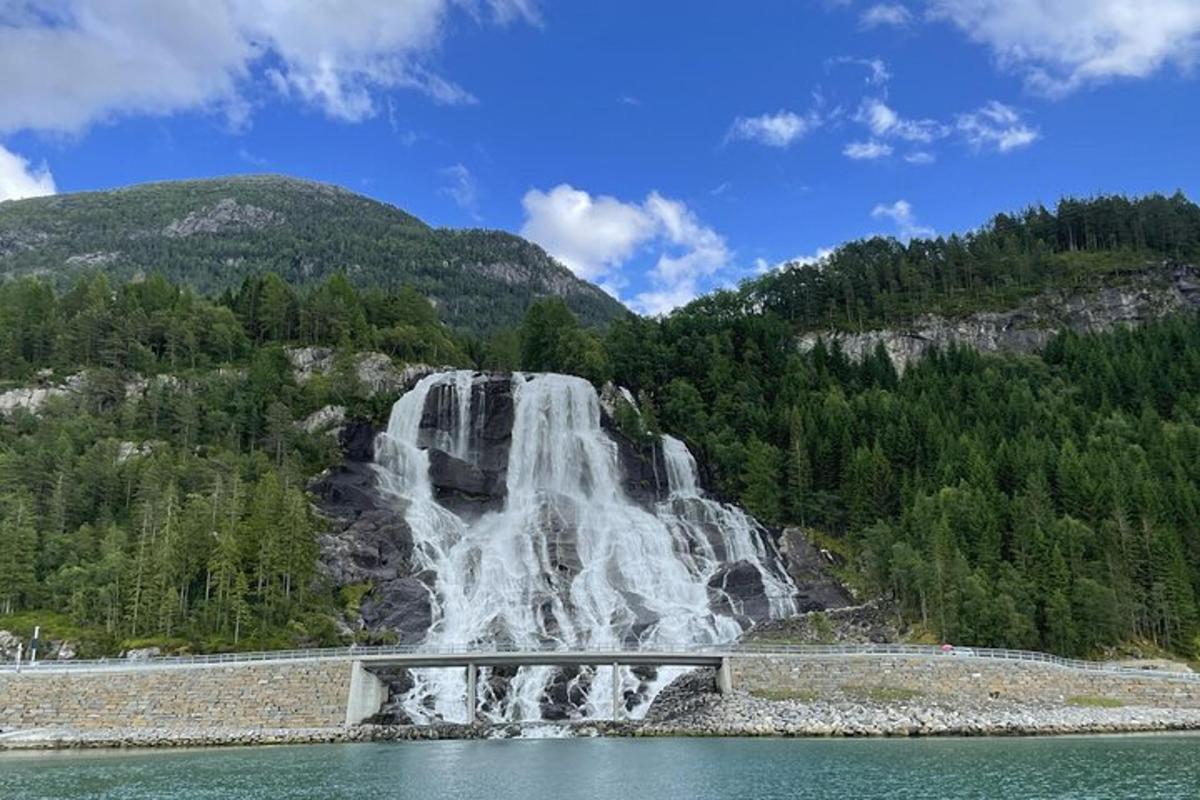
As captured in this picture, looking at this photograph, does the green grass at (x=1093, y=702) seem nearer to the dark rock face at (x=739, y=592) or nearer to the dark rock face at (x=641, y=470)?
the dark rock face at (x=739, y=592)

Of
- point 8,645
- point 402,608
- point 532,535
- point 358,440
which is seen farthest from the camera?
point 358,440

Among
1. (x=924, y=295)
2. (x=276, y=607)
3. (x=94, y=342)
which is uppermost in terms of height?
(x=924, y=295)

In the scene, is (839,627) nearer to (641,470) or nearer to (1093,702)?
(1093,702)

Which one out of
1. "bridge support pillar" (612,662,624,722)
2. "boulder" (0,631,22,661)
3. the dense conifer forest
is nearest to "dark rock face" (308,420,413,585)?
the dense conifer forest

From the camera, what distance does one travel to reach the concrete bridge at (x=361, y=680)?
155 feet

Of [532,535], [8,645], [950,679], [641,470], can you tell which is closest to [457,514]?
[532,535]

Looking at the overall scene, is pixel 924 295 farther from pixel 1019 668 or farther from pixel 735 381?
pixel 1019 668

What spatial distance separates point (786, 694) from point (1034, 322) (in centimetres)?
8954

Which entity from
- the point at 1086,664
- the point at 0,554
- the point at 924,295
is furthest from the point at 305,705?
the point at 924,295

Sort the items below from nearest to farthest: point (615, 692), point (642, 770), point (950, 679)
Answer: point (642, 770), point (950, 679), point (615, 692)

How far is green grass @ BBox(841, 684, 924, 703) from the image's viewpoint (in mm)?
47625

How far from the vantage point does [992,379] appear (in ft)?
328

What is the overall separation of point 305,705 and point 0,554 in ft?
95.7

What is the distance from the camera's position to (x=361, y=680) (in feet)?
162
